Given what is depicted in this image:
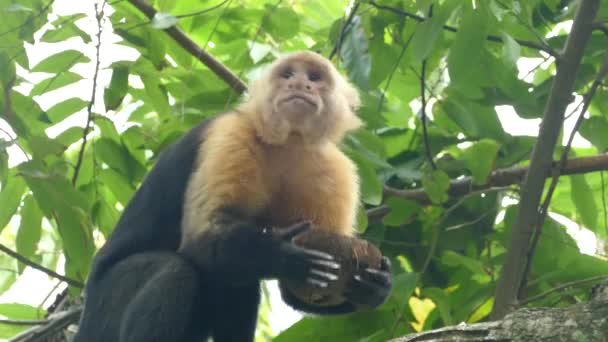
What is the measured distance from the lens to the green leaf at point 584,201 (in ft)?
18.1

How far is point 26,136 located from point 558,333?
2.76 meters

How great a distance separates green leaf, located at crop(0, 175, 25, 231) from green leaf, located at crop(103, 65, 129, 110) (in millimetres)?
617

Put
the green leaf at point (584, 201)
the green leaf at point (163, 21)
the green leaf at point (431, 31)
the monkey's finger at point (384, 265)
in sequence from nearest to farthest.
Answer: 1. the green leaf at point (431, 31)
2. the monkey's finger at point (384, 265)
3. the green leaf at point (163, 21)
4. the green leaf at point (584, 201)

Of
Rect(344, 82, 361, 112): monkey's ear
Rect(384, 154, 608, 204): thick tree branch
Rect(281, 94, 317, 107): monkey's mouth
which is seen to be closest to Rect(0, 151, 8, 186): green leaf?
Rect(281, 94, 317, 107): monkey's mouth

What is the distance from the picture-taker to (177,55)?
19.6ft

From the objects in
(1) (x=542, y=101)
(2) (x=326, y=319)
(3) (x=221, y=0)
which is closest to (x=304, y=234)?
(2) (x=326, y=319)

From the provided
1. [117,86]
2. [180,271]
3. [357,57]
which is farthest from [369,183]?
[117,86]

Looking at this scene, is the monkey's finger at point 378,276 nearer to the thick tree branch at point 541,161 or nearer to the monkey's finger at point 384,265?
the monkey's finger at point 384,265

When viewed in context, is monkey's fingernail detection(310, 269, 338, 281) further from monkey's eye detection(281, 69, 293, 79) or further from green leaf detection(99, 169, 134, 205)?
green leaf detection(99, 169, 134, 205)

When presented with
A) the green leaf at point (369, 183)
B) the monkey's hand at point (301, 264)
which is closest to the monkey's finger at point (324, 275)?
the monkey's hand at point (301, 264)

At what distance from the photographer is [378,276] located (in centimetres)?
471

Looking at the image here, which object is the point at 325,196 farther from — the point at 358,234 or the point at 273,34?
the point at 273,34

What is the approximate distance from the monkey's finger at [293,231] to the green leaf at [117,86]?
1.27 metres

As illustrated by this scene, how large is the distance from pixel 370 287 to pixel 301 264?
0.41 m
